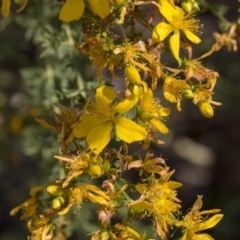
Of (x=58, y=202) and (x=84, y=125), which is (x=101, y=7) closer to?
(x=84, y=125)

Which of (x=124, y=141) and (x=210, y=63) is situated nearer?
(x=124, y=141)

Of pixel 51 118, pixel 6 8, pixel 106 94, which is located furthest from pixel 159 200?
pixel 51 118

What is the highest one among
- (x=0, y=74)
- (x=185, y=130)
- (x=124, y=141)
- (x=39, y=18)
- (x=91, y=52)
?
(x=91, y=52)

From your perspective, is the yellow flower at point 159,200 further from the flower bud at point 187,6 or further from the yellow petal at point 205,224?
the flower bud at point 187,6

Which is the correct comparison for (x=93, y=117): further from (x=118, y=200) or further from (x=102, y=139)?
(x=118, y=200)

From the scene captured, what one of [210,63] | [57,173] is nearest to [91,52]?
[57,173]

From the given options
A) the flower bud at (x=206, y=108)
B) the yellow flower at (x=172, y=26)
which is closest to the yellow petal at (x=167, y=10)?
the yellow flower at (x=172, y=26)
